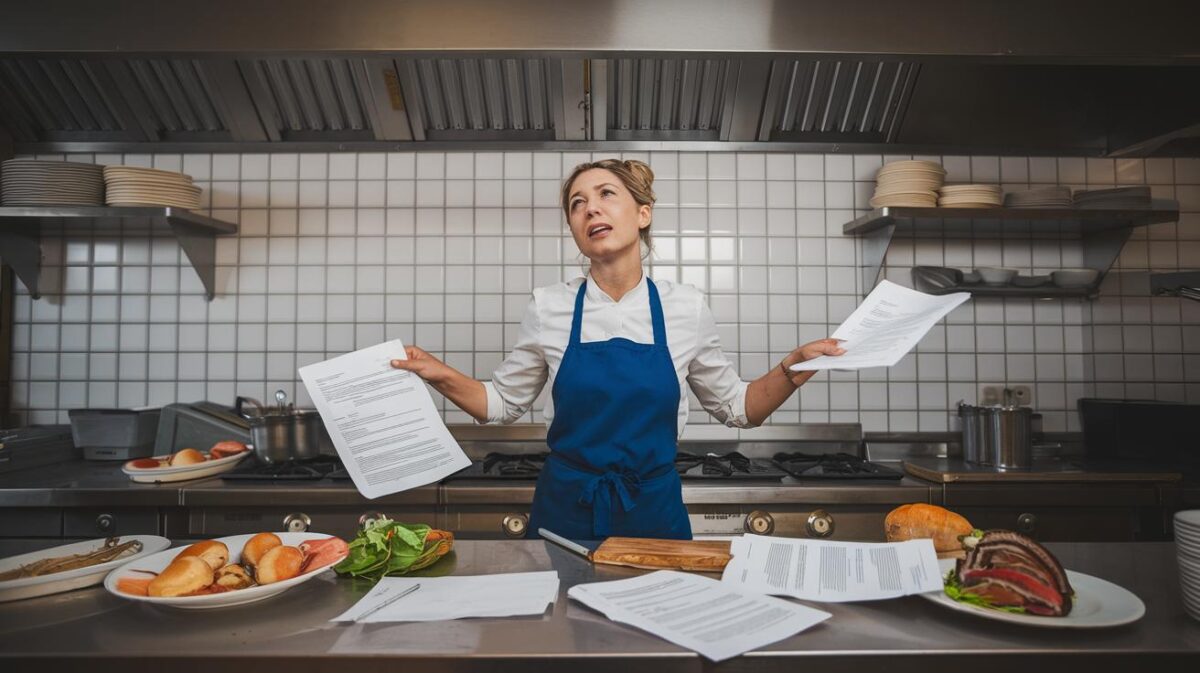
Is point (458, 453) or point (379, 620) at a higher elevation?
point (458, 453)

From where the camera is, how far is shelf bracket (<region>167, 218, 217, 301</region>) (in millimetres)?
2914

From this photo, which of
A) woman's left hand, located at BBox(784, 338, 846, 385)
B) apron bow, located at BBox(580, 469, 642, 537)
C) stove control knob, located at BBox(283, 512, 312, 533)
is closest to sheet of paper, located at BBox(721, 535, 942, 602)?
woman's left hand, located at BBox(784, 338, 846, 385)

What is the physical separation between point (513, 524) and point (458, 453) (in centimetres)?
104

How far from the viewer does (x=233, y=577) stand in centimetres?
111

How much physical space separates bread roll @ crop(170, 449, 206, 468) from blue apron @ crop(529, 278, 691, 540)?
1.41 meters

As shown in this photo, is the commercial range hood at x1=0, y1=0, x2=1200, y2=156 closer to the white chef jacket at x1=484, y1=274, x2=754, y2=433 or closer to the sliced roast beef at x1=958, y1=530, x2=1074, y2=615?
the white chef jacket at x1=484, y1=274, x2=754, y2=433

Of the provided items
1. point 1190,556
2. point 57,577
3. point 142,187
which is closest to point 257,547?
point 57,577

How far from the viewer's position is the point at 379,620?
3.31 ft

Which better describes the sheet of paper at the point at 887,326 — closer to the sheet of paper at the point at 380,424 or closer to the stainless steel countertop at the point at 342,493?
the sheet of paper at the point at 380,424

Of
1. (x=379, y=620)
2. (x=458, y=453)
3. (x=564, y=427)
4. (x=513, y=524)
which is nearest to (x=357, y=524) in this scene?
(x=513, y=524)

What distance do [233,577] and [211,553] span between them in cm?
8

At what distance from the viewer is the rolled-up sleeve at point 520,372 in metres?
2.05

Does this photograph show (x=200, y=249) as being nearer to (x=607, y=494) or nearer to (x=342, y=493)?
(x=342, y=493)

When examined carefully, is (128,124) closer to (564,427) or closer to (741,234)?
(564,427)
